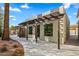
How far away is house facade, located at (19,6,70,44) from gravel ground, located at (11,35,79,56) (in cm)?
14

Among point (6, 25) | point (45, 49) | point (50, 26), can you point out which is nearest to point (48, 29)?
point (50, 26)

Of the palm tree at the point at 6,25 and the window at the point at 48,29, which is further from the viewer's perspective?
the window at the point at 48,29

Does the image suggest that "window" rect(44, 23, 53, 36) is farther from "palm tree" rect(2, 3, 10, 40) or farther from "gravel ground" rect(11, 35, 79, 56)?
"palm tree" rect(2, 3, 10, 40)

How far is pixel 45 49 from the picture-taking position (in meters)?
5.62

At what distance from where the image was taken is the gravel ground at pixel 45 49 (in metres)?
5.51

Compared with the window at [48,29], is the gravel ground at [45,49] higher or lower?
lower

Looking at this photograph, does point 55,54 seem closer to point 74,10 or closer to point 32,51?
point 32,51

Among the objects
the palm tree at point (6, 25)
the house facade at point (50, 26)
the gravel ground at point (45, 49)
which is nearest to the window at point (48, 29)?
the house facade at point (50, 26)

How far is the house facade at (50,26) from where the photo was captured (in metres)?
5.59

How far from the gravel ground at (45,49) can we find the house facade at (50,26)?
0.14 meters

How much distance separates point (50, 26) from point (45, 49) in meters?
0.57

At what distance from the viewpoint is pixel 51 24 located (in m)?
5.68

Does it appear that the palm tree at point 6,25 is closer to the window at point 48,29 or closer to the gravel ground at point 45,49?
the gravel ground at point 45,49

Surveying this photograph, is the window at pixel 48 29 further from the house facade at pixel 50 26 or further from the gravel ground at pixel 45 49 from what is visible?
the gravel ground at pixel 45 49
